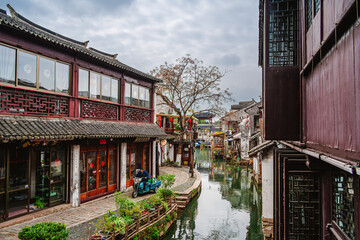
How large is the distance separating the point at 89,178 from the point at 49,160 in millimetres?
2410

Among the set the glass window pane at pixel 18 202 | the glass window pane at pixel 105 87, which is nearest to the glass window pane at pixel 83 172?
the glass window pane at pixel 18 202

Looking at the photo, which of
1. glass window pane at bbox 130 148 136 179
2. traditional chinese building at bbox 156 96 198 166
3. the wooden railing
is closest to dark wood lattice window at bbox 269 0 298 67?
the wooden railing

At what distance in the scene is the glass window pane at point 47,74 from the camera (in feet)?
28.0

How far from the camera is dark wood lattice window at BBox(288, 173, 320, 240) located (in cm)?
486

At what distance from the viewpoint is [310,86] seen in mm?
4516

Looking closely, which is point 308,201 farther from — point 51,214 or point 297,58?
point 51,214

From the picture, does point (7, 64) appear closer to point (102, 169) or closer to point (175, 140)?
point (102, 169)

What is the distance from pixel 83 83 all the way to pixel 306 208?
963 cm

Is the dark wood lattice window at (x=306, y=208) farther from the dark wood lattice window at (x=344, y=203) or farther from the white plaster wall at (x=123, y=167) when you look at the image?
the white plaster wall at (x=123, y=167)

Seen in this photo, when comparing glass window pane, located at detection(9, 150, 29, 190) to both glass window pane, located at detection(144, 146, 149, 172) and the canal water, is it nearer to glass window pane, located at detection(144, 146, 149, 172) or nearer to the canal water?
the canal water

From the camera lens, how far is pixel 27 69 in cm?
808

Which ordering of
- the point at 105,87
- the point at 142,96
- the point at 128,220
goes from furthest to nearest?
the point at 142,96, the point at 105,87, the point at 128,220

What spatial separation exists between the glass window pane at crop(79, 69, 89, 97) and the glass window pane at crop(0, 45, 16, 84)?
9.33 ft

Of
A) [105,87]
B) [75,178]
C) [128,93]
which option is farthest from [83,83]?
[75,178]
